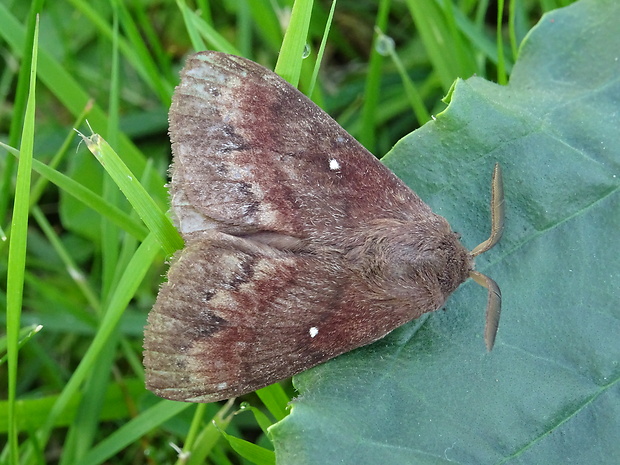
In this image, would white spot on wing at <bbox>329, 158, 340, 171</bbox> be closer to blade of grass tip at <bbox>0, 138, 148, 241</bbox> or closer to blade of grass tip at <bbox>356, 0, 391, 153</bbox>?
blade of grass tip at <bbox>0, 138, 148, 241</bbox>

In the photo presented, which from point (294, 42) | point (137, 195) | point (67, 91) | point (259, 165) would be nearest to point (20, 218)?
point (137, 195)

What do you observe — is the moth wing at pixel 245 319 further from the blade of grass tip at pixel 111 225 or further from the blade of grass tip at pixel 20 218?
the blade of grass tip at pixel 111 225

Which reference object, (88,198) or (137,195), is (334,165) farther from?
(88,198)

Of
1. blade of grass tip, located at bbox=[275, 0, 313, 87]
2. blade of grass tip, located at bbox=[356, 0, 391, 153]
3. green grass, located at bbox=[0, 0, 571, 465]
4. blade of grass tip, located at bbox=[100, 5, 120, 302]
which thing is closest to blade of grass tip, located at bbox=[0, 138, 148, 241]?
green grass, located at bbox=[0, 0, 571, 465]

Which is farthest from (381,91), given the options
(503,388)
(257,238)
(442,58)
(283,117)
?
(503,388)

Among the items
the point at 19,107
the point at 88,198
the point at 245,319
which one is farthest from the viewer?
the point at 19,107

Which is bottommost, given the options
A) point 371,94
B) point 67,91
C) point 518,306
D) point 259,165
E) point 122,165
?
point 518,306

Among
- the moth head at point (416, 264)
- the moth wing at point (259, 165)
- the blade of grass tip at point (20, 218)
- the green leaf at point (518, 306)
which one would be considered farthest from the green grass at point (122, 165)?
the moth head at point (416, 264)
